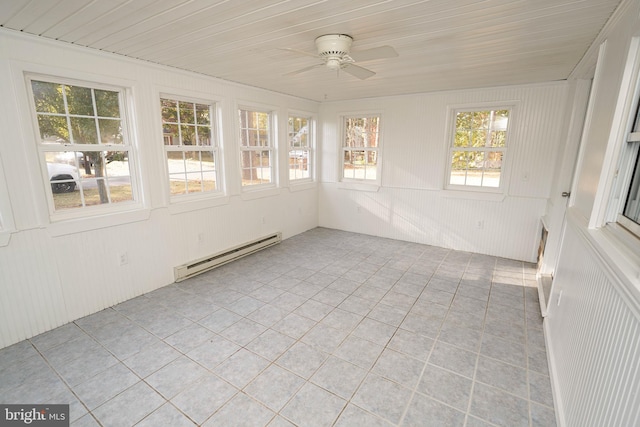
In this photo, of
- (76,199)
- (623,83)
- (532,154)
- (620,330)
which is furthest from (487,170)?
(76,199)

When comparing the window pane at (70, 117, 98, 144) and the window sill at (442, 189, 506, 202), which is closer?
the window pane at (70, 117, 98, 144)

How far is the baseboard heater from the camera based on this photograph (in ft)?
11.8

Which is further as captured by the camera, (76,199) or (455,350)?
(76,199)

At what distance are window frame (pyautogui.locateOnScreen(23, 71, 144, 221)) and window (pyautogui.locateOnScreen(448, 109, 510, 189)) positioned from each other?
4.41 m

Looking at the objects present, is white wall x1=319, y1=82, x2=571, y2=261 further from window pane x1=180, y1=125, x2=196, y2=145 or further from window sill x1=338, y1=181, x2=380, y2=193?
window pane x1=180, y1=125, x2=196, y2=145

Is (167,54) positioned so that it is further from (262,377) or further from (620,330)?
(620,330)

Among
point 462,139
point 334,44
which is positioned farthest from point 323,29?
point 462,139

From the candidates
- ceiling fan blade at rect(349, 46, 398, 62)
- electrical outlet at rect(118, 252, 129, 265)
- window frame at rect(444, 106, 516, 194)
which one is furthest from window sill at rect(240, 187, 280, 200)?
window frame at rect(444, 106, 516, 194)

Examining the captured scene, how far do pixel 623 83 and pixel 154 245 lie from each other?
4.11 meters

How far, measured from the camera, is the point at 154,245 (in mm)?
3322

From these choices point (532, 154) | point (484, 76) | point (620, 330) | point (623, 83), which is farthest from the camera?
point (532, 154)

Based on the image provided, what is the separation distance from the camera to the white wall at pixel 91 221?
2.31 meters

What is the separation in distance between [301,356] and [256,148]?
128 inches

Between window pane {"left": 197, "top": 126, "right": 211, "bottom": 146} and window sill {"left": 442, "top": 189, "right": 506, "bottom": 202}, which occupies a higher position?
window pane {"left": 197, "top": 126, "right": 211, "bottom": 146}
